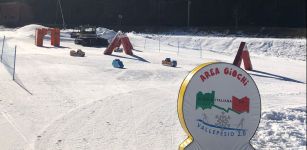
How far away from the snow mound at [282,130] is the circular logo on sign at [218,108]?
3.41 m

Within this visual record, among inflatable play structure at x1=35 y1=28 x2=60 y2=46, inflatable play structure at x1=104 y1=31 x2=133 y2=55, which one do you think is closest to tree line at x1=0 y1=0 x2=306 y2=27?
inflatable play structure at x1=35 y1=28 x2=60 y2=46

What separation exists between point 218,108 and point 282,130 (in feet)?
17.3

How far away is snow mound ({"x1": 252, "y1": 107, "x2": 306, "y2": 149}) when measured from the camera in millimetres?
9641

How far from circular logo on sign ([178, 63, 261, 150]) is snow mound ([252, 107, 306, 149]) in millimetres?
3410

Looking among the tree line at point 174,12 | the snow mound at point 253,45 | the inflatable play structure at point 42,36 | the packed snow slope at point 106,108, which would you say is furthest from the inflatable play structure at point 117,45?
the tree line at point 174,12

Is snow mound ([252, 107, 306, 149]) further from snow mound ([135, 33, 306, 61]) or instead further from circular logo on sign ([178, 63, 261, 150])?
snow mound ([135, 33, 306, 61])

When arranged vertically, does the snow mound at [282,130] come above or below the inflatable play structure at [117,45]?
below

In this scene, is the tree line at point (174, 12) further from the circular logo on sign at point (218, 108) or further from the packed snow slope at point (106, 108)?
the circular logo on sign at point (218, 108)

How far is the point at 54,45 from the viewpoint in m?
32.0

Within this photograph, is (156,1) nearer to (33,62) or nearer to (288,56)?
(288,56)

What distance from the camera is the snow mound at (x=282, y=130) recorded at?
9641 millimetres

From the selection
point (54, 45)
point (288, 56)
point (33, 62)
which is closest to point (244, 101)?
point (33, 62)

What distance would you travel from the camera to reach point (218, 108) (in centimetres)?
575

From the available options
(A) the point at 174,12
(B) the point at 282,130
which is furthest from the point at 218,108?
(A) the point at 174,12
